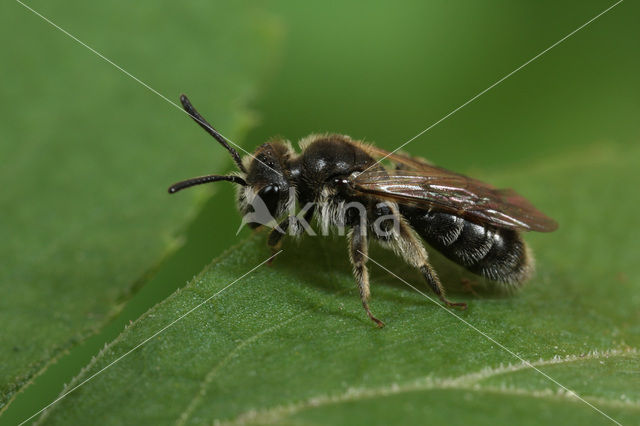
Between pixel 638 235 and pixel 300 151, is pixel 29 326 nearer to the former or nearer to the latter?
pixel 300 151

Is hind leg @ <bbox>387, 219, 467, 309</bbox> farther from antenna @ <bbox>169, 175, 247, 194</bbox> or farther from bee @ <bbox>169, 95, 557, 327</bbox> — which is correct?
antenna @ <bbox>169, 175, 247, 194</bbox>

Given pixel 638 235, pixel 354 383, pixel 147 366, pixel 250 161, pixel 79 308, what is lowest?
pixel 638 235

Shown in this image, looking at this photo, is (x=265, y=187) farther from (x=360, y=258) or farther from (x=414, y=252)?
(x=414, y=252)

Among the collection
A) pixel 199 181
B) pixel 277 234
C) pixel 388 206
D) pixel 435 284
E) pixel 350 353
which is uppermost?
pixel 199 181

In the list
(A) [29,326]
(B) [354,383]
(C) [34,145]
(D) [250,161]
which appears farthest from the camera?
(C) [34,145]

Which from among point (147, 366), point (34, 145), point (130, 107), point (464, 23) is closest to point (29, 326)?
point (147, 366)

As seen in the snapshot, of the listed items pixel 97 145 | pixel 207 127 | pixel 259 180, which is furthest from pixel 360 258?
pixel 97 145
